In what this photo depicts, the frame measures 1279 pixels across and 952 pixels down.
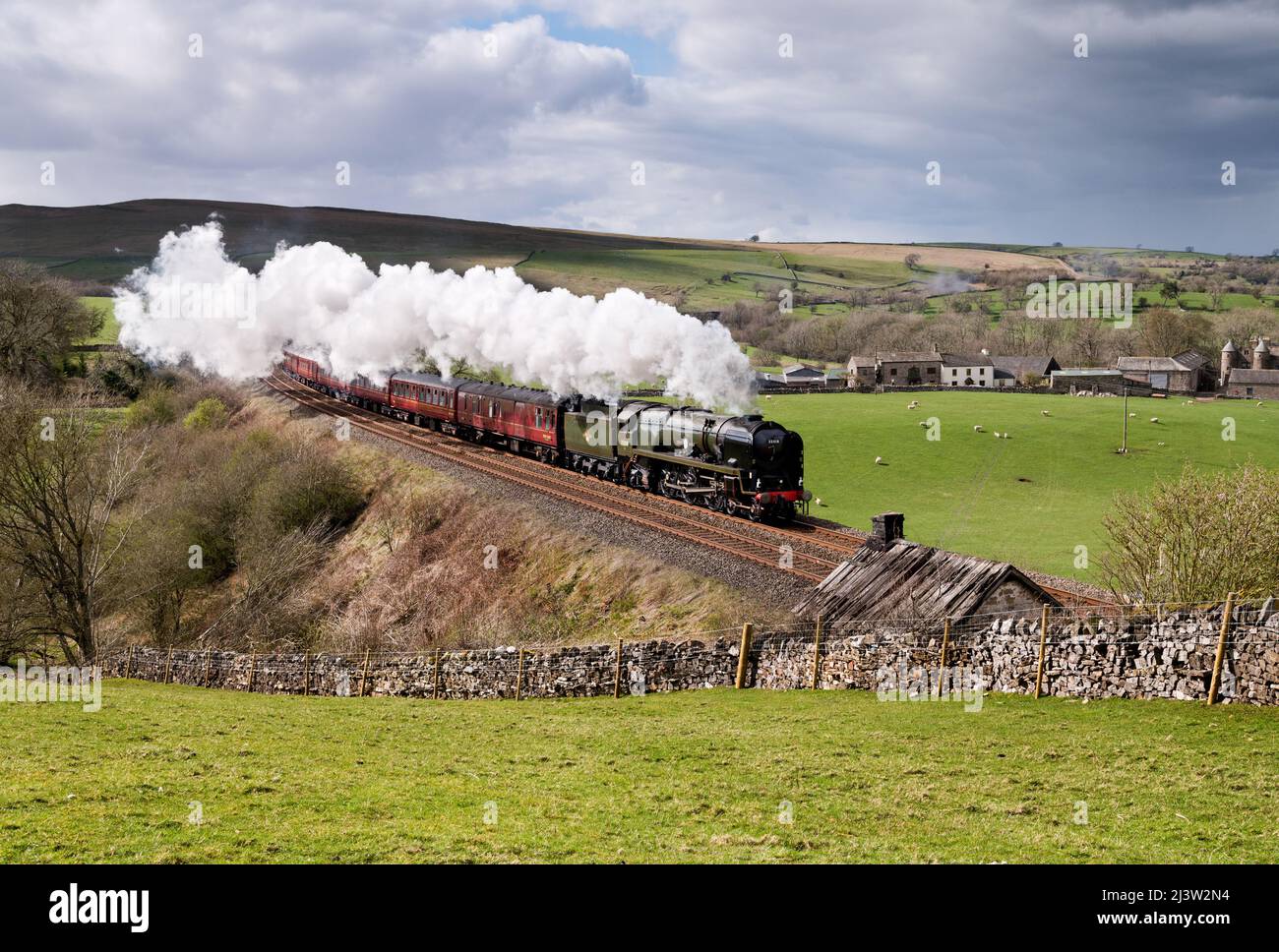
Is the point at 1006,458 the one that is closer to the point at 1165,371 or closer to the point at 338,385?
the point at 338,385

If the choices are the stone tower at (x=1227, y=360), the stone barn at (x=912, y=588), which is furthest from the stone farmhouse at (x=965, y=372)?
the stone barn at (x=912, y=588)

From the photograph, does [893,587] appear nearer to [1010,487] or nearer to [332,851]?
[332,851]

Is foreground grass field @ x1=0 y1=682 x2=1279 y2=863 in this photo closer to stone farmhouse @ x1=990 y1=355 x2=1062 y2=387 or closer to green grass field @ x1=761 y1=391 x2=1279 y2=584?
green grass field @ x1=761 y1=391 x2=1279 y2=584

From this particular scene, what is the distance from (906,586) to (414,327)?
149 ft

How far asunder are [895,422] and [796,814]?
2687 inches

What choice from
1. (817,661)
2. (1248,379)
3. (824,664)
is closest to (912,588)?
(824,664)

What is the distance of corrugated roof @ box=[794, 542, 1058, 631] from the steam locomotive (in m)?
10.8

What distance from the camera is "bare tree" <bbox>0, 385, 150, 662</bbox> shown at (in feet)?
112

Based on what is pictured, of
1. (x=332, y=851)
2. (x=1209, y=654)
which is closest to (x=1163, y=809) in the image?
(x=1209, y=654)

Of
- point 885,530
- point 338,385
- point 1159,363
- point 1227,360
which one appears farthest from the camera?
point 1227,360

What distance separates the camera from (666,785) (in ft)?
48.9

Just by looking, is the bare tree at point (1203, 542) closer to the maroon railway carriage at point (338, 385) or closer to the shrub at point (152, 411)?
the maroon railway carriage at point (338, 385)

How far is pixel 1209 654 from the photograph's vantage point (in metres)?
17.1
